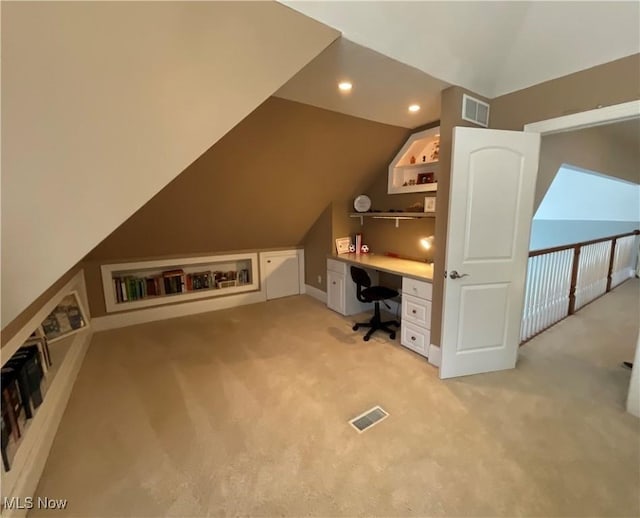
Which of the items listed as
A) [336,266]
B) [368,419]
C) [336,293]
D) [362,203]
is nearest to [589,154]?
[362,203]

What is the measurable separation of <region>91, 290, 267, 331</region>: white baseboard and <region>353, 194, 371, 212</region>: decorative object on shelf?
1.93 meters

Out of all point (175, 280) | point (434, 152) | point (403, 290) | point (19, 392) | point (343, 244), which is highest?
point (434, 152)

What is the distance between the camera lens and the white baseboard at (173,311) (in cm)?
355

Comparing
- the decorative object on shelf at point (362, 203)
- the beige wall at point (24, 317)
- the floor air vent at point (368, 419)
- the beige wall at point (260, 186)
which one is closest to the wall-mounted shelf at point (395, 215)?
the decorative object on shelf at point (362, 203)

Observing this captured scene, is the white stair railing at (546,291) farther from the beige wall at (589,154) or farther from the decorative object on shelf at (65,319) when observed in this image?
the decorative object on shelf at (65,319)

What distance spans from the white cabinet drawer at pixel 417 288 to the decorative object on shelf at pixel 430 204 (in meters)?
0.88

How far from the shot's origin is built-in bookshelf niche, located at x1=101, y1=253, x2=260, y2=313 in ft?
11.8

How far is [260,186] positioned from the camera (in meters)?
3.30

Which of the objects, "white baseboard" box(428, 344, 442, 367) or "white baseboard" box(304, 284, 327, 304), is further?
"white baseboard" box(304, 284, 327, 304)

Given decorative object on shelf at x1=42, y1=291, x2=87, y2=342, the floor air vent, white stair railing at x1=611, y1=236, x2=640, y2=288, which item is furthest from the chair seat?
white stair railing at x1=611, y1=236, x2=640, y2=288

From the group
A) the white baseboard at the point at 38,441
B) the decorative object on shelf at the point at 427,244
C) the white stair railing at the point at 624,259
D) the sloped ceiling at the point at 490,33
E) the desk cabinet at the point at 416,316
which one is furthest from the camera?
the white stair railing at the point at 624,259

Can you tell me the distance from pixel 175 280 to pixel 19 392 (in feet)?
7.65

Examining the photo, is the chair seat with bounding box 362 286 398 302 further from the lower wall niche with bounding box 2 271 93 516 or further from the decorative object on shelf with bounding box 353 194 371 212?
the lower wall niche with bounding box 2 271 93 516

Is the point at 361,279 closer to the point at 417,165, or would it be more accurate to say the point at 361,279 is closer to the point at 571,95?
the point at 417,165
